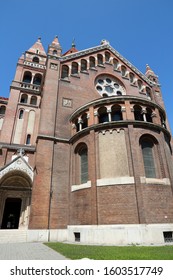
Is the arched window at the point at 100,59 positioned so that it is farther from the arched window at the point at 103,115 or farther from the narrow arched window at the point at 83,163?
the narrow arched window at the point at 83,163

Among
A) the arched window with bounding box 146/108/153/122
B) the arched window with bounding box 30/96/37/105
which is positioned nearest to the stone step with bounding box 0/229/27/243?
the arched window with bounding box 146/108/153/122

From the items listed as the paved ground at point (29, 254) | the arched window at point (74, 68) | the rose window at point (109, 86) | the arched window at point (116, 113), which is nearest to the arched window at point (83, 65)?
the arched window at point (74, 68)

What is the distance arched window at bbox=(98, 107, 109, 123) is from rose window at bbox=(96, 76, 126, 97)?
23.7 ft

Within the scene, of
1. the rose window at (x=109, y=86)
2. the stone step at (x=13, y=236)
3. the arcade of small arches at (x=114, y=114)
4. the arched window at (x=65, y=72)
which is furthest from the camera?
the rose window at (x=109, y=86)

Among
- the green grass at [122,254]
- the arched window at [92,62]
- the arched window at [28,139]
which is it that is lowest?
the green grass at [122,254]

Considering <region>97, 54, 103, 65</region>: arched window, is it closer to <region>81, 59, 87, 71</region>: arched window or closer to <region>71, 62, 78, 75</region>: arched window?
<region>81, 59, 87, 71</region>: arched window

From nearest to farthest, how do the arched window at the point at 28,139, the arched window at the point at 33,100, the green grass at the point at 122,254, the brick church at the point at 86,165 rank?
the green grass at the point at 122,254 → the brick church at the point at 86,165 → the arched window at the point at 28,139 → the arched window at the point at 33,100

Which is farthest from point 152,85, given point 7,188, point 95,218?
point 7,188

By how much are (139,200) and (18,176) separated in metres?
13.5

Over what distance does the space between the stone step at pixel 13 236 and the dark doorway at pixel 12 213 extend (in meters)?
6.68

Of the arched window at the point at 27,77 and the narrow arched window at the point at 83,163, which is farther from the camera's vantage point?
the arched window at the point at 27,77

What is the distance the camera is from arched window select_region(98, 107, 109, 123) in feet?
54.4

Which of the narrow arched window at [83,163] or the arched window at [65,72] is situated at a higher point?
the arched window at [65,72]

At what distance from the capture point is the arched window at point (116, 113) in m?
16.3
